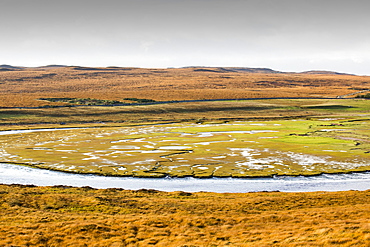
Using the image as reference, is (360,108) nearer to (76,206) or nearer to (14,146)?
(14,146)

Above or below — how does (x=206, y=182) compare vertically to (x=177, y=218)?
below

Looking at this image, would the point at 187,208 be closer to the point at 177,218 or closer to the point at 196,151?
the point at 177,218

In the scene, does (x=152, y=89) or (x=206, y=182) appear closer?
(x=206, y=182)

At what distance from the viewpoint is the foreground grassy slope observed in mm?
17609

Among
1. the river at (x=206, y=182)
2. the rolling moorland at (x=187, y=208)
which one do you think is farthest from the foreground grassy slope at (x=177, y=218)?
the river at (x=206, y=182)

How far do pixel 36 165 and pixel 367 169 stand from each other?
3277 cm

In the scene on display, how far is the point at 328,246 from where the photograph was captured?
15570 mm

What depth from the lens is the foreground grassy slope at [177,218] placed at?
693 inches

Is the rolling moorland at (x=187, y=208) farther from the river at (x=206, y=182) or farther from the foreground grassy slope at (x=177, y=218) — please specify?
the river at (x=206, y=182)

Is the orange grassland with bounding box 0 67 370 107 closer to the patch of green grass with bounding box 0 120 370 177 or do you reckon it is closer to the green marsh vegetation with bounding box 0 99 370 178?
the green marsh vegetation with bounding box 0 99 370 178

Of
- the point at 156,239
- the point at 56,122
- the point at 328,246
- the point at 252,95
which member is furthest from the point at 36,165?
the point at 252,95

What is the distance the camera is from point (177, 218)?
21281 millimetres

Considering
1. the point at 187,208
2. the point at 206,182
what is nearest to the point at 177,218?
the point at 187,208

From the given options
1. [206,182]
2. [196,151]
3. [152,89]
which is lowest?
[206,182]
